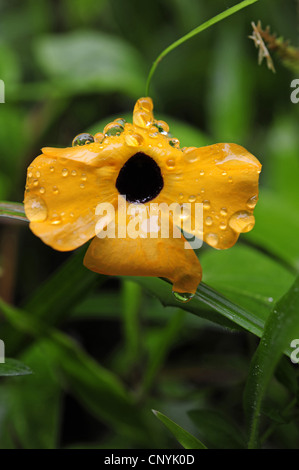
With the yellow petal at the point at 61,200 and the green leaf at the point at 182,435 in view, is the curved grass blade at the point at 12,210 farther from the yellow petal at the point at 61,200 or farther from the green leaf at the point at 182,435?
the green leaf at the point at 182,435

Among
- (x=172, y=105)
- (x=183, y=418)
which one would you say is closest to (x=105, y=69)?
(x=172, y=105)

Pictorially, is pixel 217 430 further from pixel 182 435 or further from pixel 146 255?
pixel 146 255

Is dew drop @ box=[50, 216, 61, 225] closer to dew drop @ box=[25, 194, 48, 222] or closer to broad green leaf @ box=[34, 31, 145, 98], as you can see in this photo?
dew drop @ box=[25, 194, 48, 222]

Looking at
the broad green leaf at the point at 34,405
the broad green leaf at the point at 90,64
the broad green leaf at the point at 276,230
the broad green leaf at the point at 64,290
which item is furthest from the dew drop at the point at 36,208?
the broad green leaf at the point at 90,64

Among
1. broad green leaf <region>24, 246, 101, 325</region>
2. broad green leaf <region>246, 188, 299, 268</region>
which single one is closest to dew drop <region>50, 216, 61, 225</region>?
broad green leaf <region>24, 246, 101, 325</region>

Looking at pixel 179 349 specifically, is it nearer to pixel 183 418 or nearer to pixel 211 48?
pixel 183 418

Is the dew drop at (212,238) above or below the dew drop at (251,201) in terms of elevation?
below
